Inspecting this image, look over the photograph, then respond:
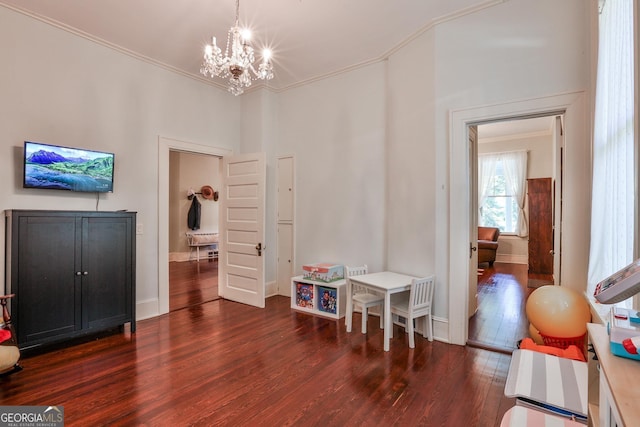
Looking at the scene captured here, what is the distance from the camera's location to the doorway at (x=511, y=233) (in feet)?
11.2

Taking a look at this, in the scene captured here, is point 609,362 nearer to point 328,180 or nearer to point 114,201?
point 328,180

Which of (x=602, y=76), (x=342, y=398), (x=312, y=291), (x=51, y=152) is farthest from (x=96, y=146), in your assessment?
(x=602, y=76)

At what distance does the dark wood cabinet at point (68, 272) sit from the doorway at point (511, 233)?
3.77m

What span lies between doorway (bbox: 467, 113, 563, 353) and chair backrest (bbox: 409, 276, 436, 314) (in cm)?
57

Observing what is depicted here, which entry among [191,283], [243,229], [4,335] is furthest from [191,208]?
[4,335]

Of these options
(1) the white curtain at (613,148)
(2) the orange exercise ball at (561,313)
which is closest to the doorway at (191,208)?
(2) the orange exercise ball at (561,313)

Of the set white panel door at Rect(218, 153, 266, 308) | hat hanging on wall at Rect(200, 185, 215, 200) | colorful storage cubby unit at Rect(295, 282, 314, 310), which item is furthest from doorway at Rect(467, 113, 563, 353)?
hat hanging on wall at Rect(200, 185, 215, 200)

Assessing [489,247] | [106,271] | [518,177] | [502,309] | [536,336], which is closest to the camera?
[536,336]

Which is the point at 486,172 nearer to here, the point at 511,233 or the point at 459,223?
the point at 511,233

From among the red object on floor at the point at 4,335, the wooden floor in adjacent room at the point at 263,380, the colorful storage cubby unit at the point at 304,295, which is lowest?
the wooden floor in adjacent room at the point at 263,380

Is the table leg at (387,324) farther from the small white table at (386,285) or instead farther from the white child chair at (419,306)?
the white child chair at (419,306)

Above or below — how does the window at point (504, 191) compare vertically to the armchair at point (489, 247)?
above

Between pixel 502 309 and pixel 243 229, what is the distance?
380 centimetres

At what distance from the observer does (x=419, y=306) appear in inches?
126
